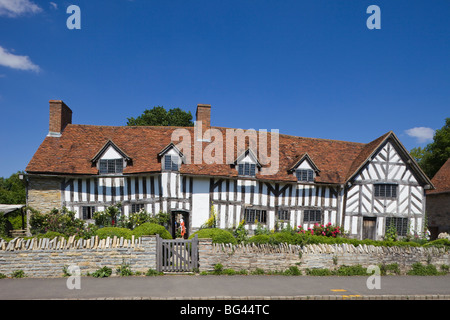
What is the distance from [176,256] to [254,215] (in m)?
8.75

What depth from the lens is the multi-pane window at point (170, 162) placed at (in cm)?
1956

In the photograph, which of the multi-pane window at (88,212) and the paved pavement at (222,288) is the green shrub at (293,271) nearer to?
the paved pavement at (222,288)

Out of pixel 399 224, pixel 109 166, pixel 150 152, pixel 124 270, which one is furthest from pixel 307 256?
pixel 109 166

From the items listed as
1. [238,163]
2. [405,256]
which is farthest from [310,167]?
[405,256]

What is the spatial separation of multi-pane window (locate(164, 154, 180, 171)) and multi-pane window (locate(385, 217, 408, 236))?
45.4ft

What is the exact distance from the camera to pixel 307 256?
13.1 m

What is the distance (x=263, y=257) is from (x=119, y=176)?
10829 mm

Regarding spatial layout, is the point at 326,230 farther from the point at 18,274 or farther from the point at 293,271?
the point at 18,274

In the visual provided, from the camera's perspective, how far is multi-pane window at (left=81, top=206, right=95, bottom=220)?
1972cm

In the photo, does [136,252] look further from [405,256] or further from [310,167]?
[310,167]

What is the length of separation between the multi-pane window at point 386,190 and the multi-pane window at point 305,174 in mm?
4361


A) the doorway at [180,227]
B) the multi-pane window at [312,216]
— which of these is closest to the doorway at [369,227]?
the multi-pane window at [312,216]

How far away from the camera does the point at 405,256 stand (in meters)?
14.0

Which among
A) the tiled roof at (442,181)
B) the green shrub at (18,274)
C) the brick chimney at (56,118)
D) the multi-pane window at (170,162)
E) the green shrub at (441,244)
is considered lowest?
the green shrub at (18,274)
